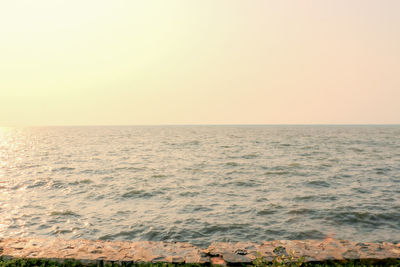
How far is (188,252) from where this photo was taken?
32.7 feet

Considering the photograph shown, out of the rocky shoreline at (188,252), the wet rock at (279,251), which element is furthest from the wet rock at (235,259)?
the wet rock at (279,251)

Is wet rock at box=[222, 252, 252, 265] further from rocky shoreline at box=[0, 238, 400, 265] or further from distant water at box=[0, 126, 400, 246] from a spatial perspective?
distant water at box=[0, 126, 400, 246]

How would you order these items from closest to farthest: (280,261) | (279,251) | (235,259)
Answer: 1. (280,261)
2. (235,259)
3. (279,251)

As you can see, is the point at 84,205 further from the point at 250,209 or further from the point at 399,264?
the point at 399,264

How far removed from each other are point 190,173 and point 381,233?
1874 centimetres

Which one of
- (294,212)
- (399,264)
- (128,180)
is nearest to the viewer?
(399,264)

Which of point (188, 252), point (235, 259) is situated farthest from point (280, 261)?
point (188, 252)

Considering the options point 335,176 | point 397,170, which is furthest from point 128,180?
point 397,170

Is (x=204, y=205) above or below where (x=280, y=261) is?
below

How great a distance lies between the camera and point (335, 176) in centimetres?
2694

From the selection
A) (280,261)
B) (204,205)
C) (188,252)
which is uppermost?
(280,261)

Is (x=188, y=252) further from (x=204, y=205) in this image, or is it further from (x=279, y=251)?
(x=204, y=205)

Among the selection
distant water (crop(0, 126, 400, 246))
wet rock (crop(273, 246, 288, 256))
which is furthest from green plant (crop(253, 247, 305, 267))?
distant water (crop(0, 126, 400, 246))

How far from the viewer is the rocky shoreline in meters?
9.39
